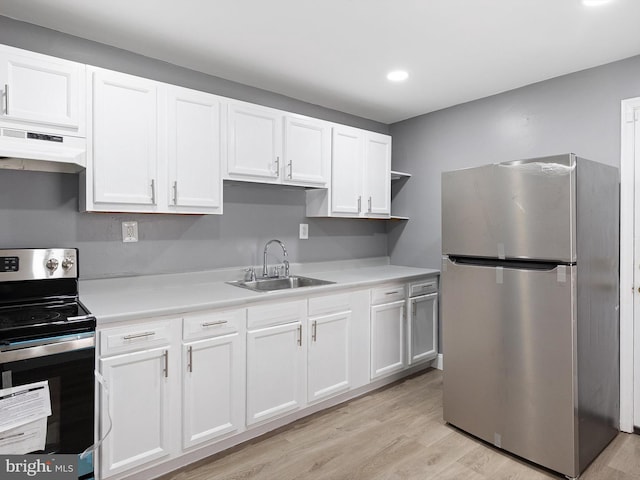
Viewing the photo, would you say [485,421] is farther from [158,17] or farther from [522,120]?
[158,17]

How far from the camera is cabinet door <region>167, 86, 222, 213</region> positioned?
2320mm

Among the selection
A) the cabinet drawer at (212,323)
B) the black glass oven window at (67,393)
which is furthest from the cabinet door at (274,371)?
the black glass oven window at (67,393)

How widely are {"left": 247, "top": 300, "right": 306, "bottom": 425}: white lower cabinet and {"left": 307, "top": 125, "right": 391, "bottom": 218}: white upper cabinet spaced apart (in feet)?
3.29

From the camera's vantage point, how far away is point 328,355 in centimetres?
269

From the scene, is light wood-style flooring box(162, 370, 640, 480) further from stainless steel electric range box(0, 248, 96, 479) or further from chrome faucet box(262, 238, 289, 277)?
chrome faucet box(262, 238, 289, 277)

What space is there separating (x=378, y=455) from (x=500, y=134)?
250 centimetres

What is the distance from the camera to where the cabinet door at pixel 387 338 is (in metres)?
3.00

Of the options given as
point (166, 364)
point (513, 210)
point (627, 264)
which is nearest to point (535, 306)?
point (513, 210)

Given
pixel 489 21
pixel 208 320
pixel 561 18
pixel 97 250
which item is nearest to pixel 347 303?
pixel 208 320

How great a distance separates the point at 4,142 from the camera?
1.76 m

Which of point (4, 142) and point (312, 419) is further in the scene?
point (312, 419)

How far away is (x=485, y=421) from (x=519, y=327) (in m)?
0.63

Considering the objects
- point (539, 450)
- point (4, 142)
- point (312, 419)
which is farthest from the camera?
point (312, 419)

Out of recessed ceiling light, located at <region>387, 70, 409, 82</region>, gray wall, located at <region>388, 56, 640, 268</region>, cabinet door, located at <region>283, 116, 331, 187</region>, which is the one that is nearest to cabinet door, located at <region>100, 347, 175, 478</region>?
cabinet door, located at <region>283, 116, 331, 187</region>
